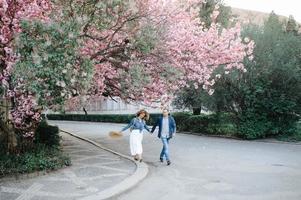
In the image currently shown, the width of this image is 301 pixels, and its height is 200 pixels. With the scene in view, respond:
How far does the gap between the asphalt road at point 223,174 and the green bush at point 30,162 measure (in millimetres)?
2592

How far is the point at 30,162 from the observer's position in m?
11.6

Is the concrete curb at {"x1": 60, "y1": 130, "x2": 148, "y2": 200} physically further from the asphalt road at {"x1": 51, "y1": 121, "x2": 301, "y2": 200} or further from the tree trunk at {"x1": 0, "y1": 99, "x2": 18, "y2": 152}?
the tree trunk at {"x1": 0, "y1": 99, "x2": 18, "y2": 152}

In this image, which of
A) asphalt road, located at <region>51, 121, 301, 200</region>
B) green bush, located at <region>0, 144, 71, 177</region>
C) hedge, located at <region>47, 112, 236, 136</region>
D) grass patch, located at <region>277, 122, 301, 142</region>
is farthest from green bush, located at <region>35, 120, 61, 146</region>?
grass patch, located at <region>277, 122, 301, 142</region>

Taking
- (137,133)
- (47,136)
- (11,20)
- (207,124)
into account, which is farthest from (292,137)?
(11,20)

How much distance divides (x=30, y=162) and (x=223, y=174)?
5.05 m

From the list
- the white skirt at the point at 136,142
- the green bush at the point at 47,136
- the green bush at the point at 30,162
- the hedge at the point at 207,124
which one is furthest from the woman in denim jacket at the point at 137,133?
the hedge at the point at 207,124

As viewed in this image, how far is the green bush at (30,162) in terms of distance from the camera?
11.2 meters

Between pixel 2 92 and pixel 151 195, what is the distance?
13.4ft

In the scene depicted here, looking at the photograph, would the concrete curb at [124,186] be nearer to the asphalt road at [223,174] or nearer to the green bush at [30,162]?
the asphalt road at [223,174]

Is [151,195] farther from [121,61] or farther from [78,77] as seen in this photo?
[121,61]

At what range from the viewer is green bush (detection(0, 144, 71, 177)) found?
1124 centimetres

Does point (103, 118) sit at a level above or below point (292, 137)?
above

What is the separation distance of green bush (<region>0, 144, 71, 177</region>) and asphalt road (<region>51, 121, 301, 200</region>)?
2.59m

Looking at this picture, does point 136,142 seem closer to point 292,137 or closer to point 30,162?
point 30,162
